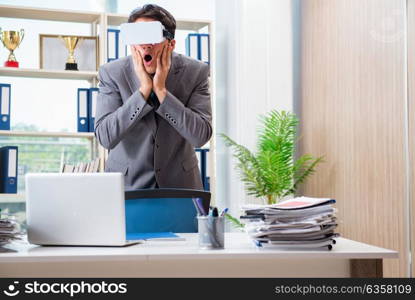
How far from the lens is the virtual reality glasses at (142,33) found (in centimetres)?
253

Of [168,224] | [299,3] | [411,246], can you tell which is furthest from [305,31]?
[168,224]

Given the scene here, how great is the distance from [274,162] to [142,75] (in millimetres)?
1861

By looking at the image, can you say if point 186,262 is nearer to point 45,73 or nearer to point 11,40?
point 45,73

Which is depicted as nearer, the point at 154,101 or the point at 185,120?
the point at 185,120

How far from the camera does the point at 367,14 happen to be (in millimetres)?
3857

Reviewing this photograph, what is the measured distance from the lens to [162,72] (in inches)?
106

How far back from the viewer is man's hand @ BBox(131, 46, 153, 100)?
8.79ft

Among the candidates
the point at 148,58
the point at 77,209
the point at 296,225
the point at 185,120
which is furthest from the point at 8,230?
the point at 148,58

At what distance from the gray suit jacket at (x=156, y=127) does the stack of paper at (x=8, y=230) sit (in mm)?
830

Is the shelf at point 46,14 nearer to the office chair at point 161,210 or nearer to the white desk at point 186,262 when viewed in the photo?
the office chair at point 161,210

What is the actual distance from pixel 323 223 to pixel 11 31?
11.1 ft

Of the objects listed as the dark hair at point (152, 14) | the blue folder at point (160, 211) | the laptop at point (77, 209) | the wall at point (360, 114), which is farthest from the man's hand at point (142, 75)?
the wall at point (360, 114)

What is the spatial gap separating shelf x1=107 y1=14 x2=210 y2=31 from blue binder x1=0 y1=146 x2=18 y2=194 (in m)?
1.21

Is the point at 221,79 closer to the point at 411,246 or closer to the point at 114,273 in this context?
the point at 411,246
